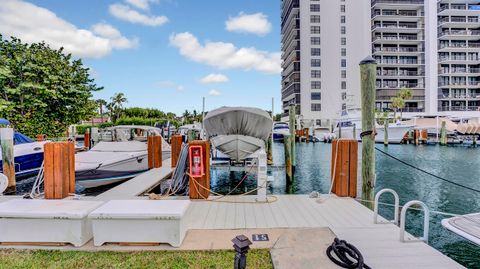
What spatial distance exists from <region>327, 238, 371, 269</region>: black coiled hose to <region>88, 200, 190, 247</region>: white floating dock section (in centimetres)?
207

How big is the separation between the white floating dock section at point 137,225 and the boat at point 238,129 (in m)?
6.91

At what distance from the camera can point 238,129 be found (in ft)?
36.7

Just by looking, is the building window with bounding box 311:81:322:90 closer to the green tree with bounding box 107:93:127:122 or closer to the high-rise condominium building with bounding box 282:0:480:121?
the high-rise condominium building with bounding box 282:0:480:121

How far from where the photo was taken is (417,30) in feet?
205

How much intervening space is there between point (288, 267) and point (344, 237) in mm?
1415

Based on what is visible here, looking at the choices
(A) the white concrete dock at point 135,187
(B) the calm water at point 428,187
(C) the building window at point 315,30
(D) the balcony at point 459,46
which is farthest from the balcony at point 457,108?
(A) the white concrete dock at point 135,187

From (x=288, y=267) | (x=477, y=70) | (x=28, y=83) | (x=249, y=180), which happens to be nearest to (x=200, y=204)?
(x=288, y=267)

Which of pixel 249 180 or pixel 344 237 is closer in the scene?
pixel 344 237

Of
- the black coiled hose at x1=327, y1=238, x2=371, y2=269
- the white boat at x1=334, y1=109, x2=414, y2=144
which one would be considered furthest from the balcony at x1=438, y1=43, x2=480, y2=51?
the black coiled hose at x1=327, y1=238, x2=371, y2=269

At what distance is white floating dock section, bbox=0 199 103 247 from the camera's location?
4293 mm

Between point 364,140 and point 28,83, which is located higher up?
point 28,83

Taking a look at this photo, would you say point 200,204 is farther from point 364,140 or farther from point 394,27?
point 394,27

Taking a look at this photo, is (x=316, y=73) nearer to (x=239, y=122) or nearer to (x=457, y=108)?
(x=457, y=108)

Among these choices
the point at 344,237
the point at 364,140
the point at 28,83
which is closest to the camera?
the point at 344,237
